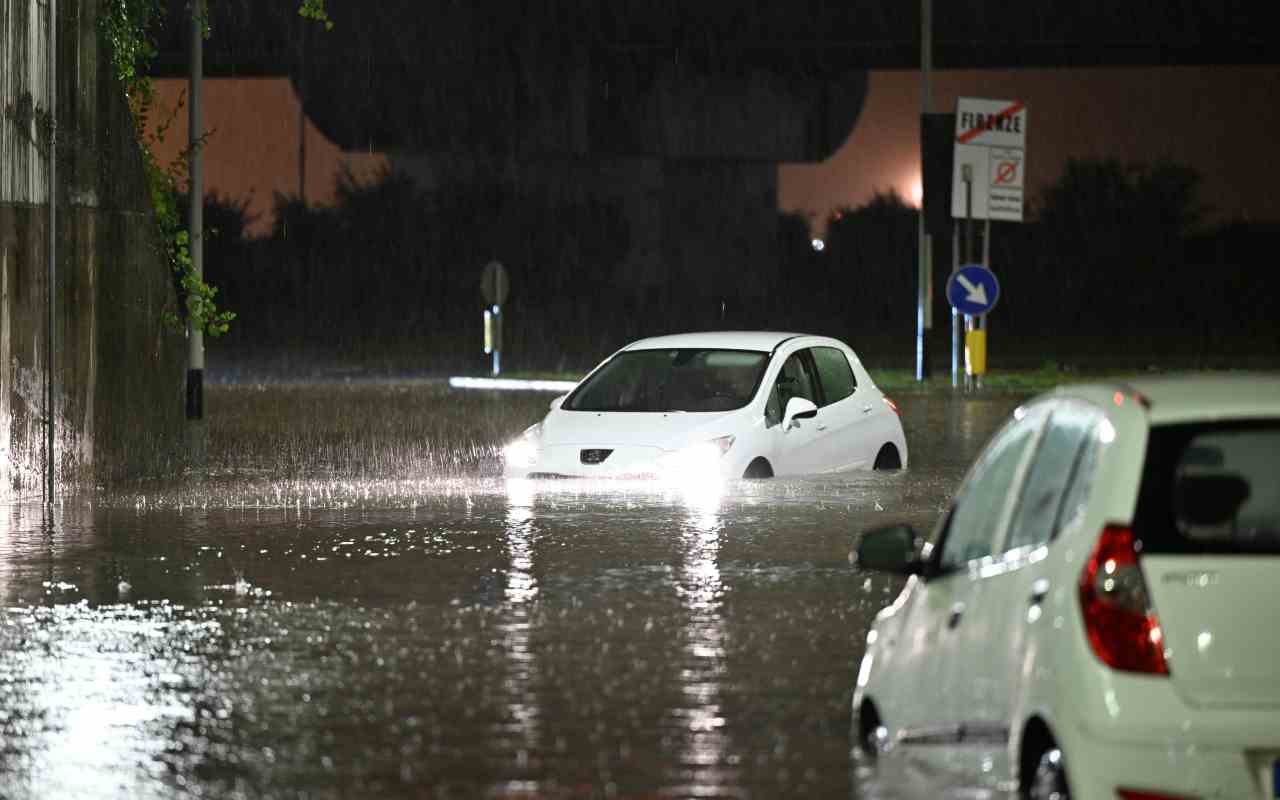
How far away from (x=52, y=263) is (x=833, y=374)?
20.8 ft

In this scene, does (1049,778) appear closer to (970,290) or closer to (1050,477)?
(1050,477)

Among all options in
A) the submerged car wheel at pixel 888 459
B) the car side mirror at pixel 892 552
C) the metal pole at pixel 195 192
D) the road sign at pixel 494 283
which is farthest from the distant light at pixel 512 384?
the car side mirror at pixel 892 552

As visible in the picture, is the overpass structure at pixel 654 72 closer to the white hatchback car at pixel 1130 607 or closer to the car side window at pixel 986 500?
the car side window at pixel 986 500

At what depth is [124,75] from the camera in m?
24.3

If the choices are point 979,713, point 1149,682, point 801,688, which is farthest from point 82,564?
point 1149,682

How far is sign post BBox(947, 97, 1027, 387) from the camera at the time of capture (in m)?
41.8

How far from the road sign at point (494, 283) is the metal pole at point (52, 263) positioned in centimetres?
2919

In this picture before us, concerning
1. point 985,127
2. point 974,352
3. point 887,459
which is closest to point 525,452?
point 887,459

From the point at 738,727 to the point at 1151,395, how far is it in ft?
9.98

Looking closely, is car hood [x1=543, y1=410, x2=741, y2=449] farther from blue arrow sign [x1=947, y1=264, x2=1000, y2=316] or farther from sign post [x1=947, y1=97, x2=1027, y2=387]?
sign post [x1=947, y1=97, x2=1027, y2=387]

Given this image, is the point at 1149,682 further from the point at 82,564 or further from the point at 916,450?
the point at 916,450

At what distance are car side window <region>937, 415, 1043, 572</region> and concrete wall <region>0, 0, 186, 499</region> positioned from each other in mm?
13491

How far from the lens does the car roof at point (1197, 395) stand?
21.6 feet

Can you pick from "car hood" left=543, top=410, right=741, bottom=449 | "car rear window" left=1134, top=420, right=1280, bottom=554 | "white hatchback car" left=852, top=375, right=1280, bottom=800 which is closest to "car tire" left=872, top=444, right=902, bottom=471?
"car hood" left=543, top=410, right=741, bottom=449
